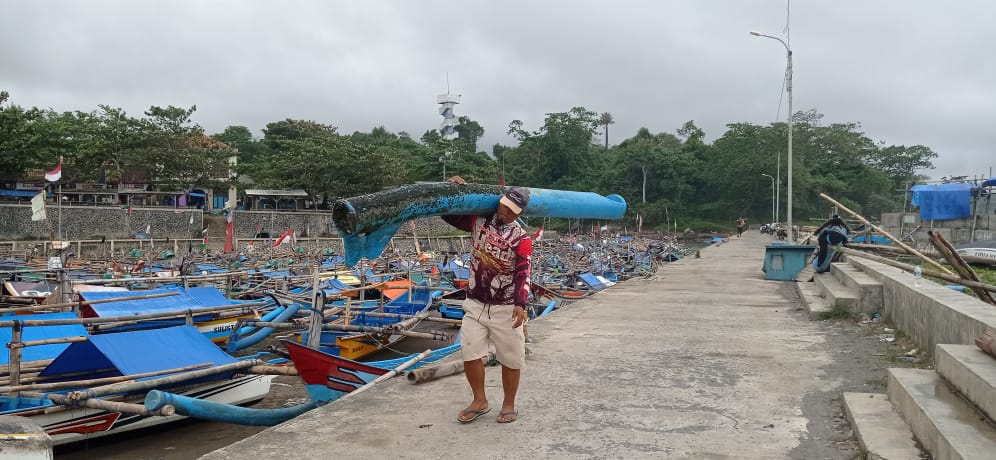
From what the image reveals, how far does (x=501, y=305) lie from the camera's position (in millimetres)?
4281

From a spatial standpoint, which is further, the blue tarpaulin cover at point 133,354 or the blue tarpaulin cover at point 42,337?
the blue tarpaulin cover at point 42,337

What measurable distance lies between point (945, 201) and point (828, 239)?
14.5 m

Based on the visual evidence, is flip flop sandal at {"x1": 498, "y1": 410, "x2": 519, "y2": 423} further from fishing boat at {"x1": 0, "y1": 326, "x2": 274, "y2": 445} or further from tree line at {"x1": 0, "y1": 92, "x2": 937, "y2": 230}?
tree line at {"x1": 0, "y1": 92, "x2": 937, "y2": 230}

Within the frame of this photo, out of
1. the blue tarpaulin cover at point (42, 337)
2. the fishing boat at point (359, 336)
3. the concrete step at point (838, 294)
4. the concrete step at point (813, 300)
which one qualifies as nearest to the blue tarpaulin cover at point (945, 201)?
the concrete step at point (813, 300)

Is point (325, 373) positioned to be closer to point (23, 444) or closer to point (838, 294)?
point (23, 444)

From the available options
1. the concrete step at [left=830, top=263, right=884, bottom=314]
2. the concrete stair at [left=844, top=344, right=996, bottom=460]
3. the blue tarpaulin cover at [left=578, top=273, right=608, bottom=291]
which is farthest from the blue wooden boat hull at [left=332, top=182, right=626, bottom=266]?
the blue tarpaulin cover at [left=578, top=273, right=608, bottom=291]

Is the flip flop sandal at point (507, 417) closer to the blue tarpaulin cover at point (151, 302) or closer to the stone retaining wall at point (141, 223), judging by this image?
A: the blue tarpaulin cover at point (151, 302)

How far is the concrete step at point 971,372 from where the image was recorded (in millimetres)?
3282

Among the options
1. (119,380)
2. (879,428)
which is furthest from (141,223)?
(879,428)

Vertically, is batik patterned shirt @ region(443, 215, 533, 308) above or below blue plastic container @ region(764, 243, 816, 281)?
above

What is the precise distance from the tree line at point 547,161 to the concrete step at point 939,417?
38526mm

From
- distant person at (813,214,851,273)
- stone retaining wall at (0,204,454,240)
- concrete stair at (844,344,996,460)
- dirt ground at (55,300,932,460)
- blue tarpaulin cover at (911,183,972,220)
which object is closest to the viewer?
concrete stair at (844,344,996,460)

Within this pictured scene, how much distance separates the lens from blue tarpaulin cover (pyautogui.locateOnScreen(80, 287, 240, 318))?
10375 millimetres

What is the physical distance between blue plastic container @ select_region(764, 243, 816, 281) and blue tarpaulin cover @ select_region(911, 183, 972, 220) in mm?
12111
